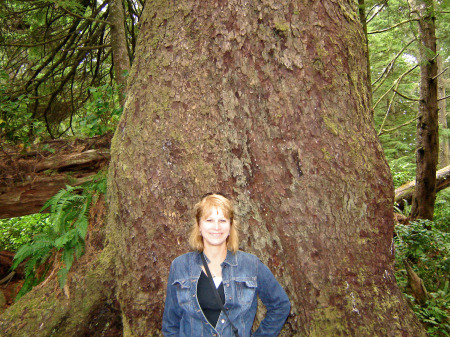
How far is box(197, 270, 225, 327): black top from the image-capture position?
2004 millimetres

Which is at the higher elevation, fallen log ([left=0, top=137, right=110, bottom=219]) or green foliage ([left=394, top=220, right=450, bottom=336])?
fallen log ([left=0, top=137, right=110, bottom=219])

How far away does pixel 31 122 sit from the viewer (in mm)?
5703

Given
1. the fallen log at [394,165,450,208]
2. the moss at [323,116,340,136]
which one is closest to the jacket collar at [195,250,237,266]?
the moss at [323,116,340,136]

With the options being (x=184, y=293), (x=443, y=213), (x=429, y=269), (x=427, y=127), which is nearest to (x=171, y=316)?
(x=184, y=293)

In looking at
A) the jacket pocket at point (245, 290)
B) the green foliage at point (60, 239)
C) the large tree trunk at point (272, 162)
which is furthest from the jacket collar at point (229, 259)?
the green foliage at point (60, 239)

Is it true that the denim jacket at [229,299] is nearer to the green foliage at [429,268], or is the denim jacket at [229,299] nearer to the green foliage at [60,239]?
the green foliage at [60,239]

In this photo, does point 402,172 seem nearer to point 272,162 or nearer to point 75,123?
point 75,123

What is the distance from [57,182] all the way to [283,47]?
3773 mm

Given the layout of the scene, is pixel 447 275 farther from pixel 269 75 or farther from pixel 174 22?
pixel 174 22

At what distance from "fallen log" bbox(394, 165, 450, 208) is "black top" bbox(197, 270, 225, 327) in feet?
29.6

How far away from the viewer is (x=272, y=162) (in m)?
2.50

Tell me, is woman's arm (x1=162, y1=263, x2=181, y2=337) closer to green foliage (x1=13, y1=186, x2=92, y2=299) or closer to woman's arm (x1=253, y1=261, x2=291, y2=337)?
woman's arm (x1=253, y1=261, x2=291, y2=337)

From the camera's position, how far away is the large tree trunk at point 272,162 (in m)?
2.39

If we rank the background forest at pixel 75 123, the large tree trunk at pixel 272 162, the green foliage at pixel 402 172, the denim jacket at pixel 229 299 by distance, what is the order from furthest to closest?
the green foliage at pixel 402 172 → the background forest at pixel 75 123 → the large tree trunk at pixel 272 162 → the denim jacket at pixel 229 299
